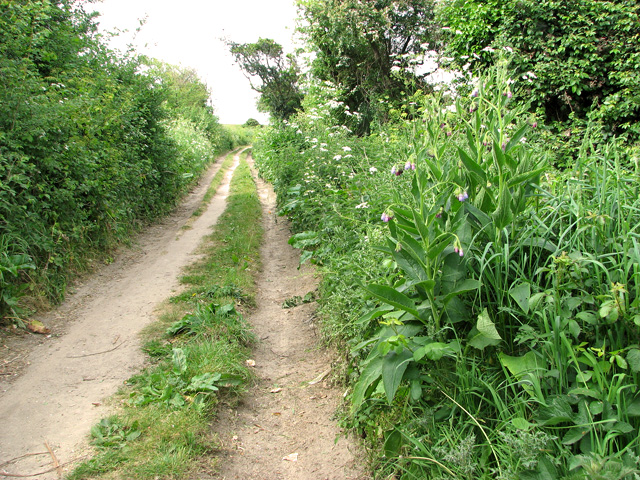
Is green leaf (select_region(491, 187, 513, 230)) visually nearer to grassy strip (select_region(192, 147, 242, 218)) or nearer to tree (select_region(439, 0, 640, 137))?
tree (select_region(439, 0, 640, 137))

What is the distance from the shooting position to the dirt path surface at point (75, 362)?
3.05 m

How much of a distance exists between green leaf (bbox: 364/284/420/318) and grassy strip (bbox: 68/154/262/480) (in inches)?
65.0

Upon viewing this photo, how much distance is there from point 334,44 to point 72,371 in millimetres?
13363

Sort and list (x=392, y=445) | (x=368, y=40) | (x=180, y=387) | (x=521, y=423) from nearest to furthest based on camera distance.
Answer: (x=521, y=423) → (x=392, y=445) → (x=180, y=387) → (x=368, y=40)

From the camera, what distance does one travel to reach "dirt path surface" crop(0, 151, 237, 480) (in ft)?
10.00

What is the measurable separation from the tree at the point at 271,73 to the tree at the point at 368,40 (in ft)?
38.8

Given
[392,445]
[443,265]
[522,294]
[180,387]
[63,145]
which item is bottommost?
[392,445]

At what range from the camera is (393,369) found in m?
2.39

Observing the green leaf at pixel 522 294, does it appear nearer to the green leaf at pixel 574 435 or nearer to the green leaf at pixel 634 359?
the green leaf at pixel 634 359

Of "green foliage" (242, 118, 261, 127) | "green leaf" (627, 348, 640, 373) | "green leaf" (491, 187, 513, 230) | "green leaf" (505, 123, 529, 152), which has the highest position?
"green foliage" (242, 118, 261, 127)

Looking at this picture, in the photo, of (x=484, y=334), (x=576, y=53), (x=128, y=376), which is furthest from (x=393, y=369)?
(x=576, y=53)

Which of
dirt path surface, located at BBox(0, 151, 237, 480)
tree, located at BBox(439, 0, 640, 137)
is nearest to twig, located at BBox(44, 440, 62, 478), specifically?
dirt path surface, located at BBox(0, 151, 237, 480)

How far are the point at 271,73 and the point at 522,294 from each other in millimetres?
28252

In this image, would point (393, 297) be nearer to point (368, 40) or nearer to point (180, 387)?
point (180, 387)
